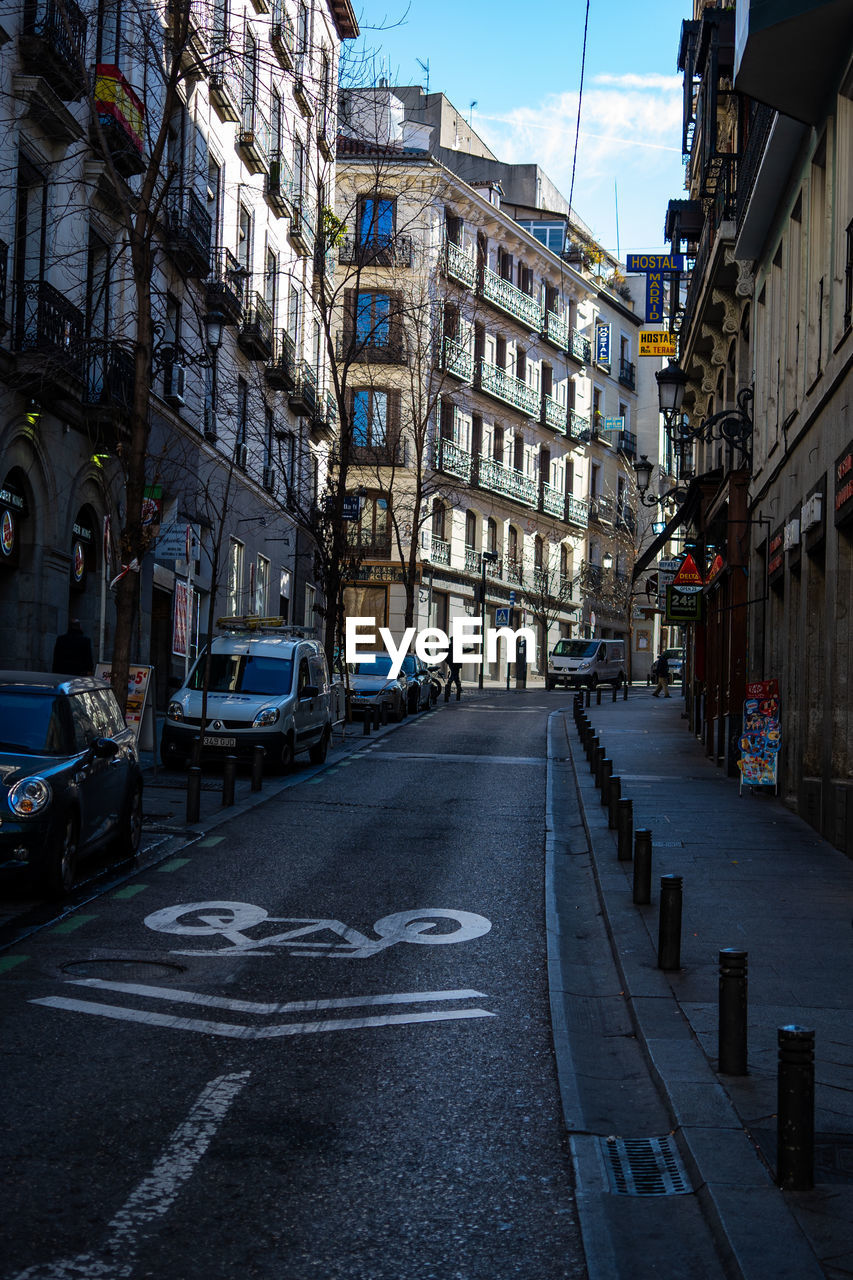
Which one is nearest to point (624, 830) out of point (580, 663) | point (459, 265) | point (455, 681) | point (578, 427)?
point (455, 681)

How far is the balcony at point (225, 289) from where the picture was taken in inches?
1143

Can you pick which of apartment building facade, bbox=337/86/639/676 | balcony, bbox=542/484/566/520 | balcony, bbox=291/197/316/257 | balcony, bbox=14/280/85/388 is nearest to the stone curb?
balcony, bbox=14/280/85/388

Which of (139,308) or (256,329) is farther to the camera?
(256,329)

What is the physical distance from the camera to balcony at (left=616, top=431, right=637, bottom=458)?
78062 millimetres

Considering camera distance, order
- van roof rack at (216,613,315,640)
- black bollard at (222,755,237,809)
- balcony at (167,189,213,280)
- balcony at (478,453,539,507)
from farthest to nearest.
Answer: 1. balcony at (478,453,539,507)
2. balcony at (167,189,213,280)
3. van roof rack at (216,613,315,640)
4. black bollard at (222,755,237,809)

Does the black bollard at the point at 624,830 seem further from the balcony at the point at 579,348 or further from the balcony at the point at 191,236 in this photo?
the balcony at the point at 579,348

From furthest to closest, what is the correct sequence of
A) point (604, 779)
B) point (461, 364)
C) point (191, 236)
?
point (461, 364)
point (191, 236)
point (604, 779)

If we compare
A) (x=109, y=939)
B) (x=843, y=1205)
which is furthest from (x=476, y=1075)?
(x=109, y=939)

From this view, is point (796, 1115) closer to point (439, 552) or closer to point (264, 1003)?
point (264, 1003)

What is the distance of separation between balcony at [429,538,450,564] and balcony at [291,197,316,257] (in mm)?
15548

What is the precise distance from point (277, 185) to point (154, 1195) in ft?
116

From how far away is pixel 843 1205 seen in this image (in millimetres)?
4789

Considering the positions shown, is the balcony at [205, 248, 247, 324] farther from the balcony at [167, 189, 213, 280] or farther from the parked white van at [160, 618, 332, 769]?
the parked white van at [160, 618, 332, 769]

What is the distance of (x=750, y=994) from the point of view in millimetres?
7840
